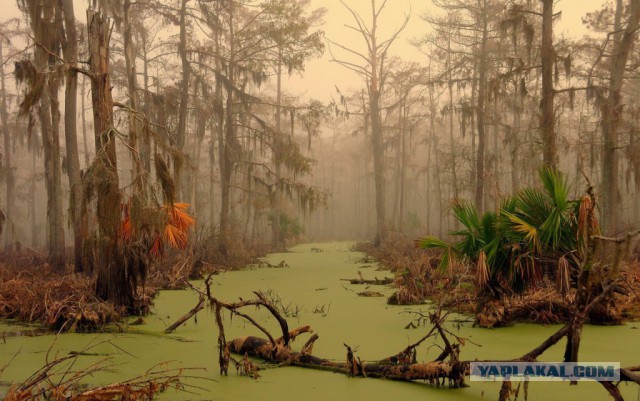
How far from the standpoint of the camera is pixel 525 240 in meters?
6.12

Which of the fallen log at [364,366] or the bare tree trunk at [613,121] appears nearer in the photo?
the fallen log at [364,366]

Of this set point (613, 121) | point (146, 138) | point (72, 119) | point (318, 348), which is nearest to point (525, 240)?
point (318, 348)

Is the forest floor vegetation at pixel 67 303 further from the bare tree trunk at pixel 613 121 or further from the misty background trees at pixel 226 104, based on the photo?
the bare tree trunk at pixel 613 121

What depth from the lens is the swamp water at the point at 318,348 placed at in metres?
3.70

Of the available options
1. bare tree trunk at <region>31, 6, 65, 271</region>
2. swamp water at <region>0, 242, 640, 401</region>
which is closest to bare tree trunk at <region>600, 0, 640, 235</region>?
swamp water at <region>0, 242, 640, 401</region>

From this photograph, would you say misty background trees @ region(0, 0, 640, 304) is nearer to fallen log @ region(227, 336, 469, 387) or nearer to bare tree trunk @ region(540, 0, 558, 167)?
bare tree trunk @ region(540, 0, 558, 167)

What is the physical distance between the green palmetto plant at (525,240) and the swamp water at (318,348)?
0.61 metres

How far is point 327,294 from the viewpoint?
29.7 ft

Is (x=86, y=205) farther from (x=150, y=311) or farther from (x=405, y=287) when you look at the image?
(x=405, y=287)

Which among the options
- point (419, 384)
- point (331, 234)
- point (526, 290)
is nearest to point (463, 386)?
point (419, 384)

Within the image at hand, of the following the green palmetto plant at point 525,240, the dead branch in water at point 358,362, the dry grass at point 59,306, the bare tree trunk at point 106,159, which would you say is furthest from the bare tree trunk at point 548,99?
the dry grass at point 59,306

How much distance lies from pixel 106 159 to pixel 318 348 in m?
3.61

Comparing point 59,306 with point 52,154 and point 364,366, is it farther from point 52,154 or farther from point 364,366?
point 52,154

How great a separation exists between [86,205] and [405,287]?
16.1ft
